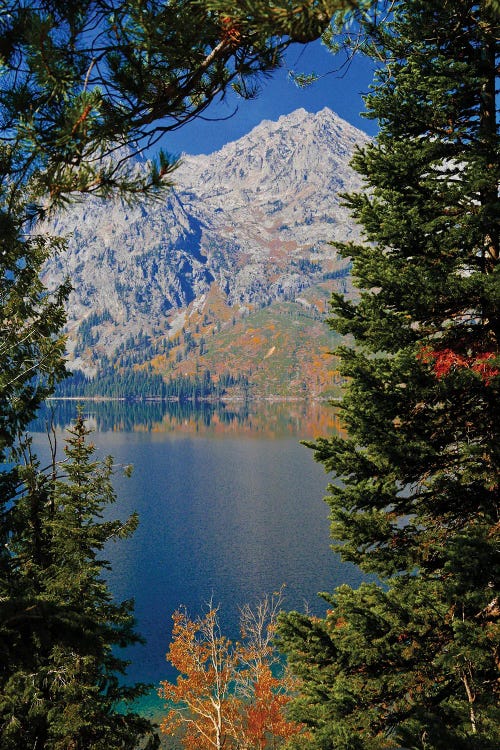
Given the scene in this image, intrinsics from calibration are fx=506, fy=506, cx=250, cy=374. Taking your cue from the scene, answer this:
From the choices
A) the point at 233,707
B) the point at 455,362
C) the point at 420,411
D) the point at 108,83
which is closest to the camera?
the point at 108,83

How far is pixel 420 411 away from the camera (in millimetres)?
8508

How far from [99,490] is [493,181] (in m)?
12.2

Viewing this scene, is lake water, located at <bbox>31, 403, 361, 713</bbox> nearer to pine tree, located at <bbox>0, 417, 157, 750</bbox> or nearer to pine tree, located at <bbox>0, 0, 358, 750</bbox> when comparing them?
pine tree, located at <bbox>0, 417, 157, 750</bbox>

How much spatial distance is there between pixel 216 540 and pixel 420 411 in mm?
54532

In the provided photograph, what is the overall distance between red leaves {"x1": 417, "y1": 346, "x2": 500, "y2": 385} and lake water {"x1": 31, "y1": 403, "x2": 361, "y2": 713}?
28969 mm

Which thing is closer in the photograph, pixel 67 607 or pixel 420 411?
pixel 67 607

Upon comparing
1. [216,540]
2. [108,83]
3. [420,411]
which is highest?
[108,83]

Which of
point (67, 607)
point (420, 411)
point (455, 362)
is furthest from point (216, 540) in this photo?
point (455, 362)

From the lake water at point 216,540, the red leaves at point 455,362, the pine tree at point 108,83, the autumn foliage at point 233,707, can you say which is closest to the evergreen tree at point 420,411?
the red leaves at point 455,362

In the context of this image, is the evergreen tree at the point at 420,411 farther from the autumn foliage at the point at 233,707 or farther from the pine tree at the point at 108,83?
the autumn foliage at the point at 233,707

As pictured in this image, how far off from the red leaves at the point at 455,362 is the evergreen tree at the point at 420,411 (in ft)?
0.09

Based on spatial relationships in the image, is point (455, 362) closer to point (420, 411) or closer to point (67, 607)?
point (420, 411)

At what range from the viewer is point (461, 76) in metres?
8.35

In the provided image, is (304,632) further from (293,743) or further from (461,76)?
(461,76)
